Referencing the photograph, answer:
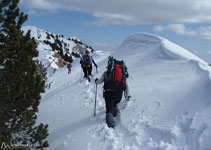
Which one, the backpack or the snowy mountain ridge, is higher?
the snowy mountain ridge

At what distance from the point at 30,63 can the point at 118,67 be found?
2627 mm

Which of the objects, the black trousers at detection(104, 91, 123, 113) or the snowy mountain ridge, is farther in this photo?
the snowy mountain ridge

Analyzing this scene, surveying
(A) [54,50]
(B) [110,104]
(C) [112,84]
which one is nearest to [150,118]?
(B) [110,104]

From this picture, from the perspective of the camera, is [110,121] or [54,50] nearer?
[110,121]

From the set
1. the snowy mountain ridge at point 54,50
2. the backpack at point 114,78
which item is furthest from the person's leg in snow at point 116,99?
the snowy mountain ridge at point 54,50

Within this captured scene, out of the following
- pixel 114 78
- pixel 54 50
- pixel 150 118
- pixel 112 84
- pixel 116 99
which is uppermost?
pixel 54 50

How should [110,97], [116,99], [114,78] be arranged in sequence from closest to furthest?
[114,78], [110,97], [116,99]

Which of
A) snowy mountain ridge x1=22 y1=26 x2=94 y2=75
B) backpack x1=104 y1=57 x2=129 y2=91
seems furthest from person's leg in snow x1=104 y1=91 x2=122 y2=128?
snowy mountain ridge x1=22 y1=26 x2=94 y2=75

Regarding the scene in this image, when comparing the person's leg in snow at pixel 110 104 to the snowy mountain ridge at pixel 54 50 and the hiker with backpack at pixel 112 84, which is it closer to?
the hiker with backpack at pixel 112 84

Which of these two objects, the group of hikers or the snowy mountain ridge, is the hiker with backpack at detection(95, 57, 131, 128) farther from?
the snowy mountain ridge

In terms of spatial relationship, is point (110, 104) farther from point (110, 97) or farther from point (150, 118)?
point (150, 118)

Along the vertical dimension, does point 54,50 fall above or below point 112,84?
above

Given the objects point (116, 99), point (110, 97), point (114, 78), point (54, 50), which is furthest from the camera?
point (54, 50)

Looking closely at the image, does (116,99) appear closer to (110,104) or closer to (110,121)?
(110,104)
